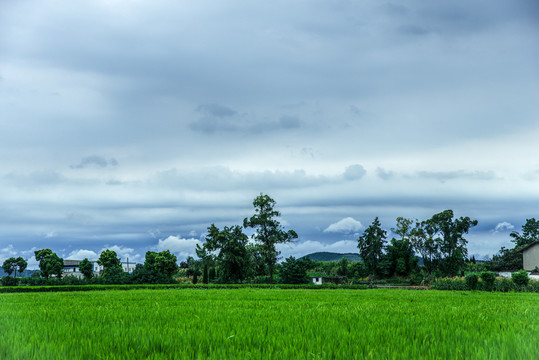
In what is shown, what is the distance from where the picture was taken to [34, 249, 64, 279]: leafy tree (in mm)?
75938

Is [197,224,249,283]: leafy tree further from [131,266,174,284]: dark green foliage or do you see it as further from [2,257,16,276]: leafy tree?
[2,257,16,276]: leafy tree

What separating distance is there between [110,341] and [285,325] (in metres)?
2.11

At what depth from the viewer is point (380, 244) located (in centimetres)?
6625

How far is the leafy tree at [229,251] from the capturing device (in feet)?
154

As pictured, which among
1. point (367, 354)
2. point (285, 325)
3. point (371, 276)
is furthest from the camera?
point (371, 276)

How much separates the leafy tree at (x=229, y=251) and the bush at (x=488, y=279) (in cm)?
2675

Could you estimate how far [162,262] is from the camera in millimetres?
78062

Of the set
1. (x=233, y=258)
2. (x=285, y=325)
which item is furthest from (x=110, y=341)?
(x=233, y=258)

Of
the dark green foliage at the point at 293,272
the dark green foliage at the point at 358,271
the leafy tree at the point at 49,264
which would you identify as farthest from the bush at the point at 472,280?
the leafy tree at the point at 49,264

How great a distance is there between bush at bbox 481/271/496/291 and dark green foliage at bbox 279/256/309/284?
24.0 meters

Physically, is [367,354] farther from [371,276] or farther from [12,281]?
[371,276]

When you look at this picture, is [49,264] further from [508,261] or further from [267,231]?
[508,261]

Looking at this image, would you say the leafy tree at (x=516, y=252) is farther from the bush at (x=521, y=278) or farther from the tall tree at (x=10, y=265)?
the tall tree at (x=10, y=265)

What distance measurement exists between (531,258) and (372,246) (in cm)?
2260
